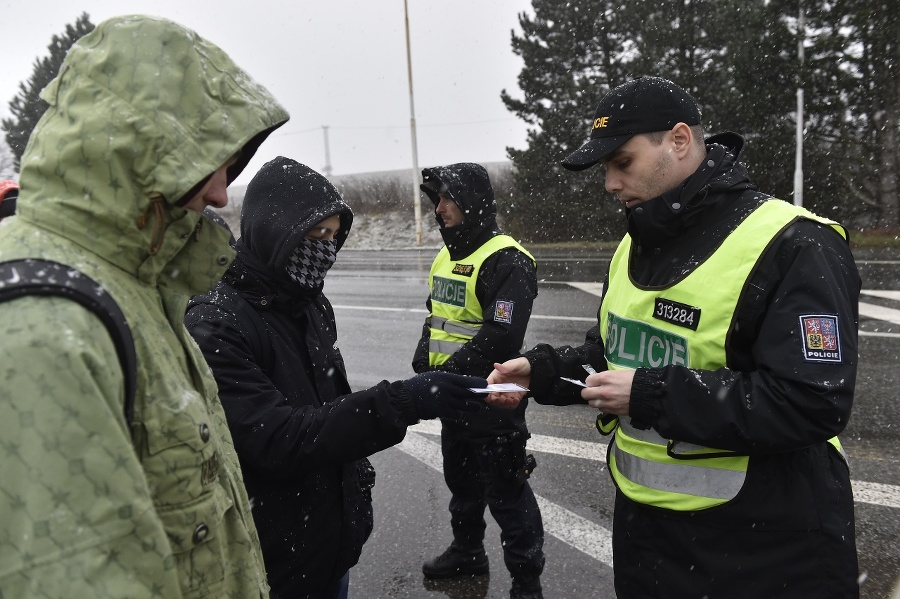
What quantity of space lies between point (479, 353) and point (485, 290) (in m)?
0.35

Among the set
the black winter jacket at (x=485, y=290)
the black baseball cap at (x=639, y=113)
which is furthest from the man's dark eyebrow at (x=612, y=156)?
the black winter jacket at (x=485, y=290)

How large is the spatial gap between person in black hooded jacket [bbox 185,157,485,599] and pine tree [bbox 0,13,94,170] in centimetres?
3367

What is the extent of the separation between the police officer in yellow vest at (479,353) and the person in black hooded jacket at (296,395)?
1.07 m

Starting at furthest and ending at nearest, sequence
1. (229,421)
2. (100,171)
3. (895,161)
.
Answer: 1. (895,161)
2. (229,421)
3. (100,171)

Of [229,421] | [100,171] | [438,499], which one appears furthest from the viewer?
[438,499]

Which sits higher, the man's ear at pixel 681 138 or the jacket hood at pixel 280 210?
the man's ear at pixel 681 138

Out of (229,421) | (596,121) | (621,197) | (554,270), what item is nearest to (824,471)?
(621,197)

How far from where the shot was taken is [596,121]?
2348 mm

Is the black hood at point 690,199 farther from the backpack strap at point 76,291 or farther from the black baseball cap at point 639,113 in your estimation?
the backpack strap at point 76,291

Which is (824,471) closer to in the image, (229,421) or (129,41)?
(229,421)

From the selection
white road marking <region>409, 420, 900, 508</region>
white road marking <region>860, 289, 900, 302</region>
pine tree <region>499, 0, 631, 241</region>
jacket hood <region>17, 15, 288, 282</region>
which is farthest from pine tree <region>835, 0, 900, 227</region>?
jacket hood <region>17, 15, 288, 282</region>

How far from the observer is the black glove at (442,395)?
6.96ft

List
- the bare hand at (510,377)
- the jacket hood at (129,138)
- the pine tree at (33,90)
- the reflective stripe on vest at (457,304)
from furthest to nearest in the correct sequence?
the pine tree at (33,90) < the reflective stripe on vest at (457,304) < the bare hand at (510,377) < the jacket hood at (129,138)

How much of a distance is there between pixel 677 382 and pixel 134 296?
4.43 ft
